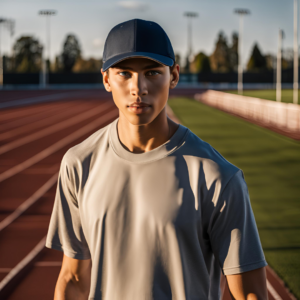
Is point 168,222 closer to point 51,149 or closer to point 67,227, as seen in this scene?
point 67,227

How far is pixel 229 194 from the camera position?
5.46 ft

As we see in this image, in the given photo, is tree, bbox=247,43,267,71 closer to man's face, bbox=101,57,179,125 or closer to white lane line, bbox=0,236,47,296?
white lane line, bbox=0,236,47,296

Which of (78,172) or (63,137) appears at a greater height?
(78,172)

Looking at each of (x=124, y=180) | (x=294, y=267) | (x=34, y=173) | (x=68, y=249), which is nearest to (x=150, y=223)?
(x=124, y=180)

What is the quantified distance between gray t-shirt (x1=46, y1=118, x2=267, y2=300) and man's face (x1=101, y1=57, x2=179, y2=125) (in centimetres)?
13

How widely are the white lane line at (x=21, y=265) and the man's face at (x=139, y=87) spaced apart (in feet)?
15.1

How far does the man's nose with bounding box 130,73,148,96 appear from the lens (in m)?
1.75

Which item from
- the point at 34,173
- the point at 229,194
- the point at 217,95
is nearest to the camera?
the point at 229,194

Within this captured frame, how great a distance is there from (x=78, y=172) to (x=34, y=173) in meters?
11.0

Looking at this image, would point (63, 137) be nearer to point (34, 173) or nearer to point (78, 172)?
point (34, 173)

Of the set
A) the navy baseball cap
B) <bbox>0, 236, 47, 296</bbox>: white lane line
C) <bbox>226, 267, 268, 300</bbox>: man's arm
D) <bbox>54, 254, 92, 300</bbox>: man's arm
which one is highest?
the navy baseball cap

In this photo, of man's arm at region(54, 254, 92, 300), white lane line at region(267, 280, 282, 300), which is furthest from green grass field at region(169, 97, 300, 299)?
man's arm at region(54, 254, 92, 300)

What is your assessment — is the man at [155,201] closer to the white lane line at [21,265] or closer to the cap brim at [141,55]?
the cap brim at [141,55]

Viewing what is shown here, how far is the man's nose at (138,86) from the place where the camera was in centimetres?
175
